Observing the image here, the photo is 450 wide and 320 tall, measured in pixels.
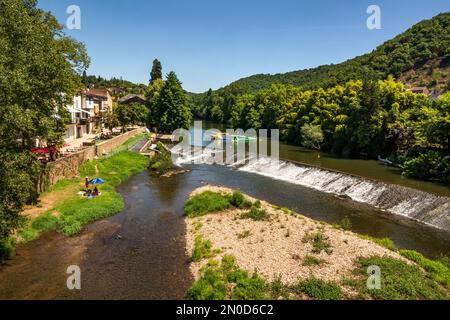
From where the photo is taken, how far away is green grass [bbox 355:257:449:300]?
656 inches

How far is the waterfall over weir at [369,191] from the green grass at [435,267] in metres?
9.62

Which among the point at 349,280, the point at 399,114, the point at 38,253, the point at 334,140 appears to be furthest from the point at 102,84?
the point at 349,280

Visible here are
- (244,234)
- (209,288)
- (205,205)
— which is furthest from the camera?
(205,205)

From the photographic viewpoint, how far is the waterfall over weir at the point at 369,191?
30.9 meters

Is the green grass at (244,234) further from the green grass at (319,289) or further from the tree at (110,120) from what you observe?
the tree at (110,120)

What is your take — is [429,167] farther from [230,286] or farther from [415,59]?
[415,59]

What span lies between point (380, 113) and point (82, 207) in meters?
49.5

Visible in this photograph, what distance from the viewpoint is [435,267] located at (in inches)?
775

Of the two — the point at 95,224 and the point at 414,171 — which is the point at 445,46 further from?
the point at 95,224

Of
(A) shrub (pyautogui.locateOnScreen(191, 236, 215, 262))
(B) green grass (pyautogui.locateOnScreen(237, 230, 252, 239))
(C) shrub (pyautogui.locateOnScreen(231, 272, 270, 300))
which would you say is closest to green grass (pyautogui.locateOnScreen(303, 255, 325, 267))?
(C) shrub (pyautogui.locateOnScreen(231, 272, 270, 300))

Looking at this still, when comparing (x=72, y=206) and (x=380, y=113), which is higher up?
(x=380, y=113)

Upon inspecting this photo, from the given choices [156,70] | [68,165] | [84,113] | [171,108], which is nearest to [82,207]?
[68,165]

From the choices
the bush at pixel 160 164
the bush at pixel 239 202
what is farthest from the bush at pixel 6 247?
the bush at pixel 160 164

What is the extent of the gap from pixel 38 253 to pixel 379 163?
49.7 m
